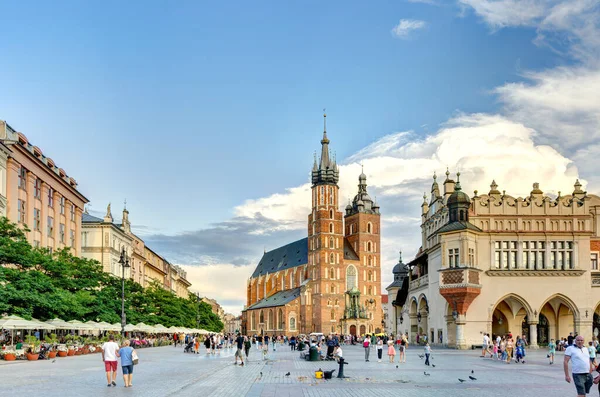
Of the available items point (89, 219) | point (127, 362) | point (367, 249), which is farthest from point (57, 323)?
point (367, 249)

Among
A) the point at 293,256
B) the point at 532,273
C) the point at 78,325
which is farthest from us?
the point at 293,256

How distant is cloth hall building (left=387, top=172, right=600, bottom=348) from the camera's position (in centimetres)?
6250

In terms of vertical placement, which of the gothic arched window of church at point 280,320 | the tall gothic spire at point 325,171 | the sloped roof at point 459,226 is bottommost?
the gothic arched window of church at point 280,320

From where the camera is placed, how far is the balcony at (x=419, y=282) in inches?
2809

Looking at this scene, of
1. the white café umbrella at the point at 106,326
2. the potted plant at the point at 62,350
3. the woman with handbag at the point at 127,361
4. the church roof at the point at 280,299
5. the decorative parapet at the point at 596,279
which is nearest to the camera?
the woman with handbag at the point at 127,361

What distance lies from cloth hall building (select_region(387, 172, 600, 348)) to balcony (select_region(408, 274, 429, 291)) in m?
5.43

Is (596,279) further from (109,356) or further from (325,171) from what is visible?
(325,171)

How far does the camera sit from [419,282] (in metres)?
74.9

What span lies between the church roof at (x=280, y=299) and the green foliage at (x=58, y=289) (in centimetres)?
8548

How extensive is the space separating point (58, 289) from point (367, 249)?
123 metres


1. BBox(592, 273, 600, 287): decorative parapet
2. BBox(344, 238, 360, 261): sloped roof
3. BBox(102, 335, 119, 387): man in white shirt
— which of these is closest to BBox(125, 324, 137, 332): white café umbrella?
BBox(592, 273, 600, 287): decorative parapet

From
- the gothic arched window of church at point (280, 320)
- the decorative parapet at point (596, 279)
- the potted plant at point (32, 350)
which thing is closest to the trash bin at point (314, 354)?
the potted plant at point (32, 350)

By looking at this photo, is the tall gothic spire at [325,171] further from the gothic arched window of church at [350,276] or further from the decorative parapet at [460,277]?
the decorative parapet at [460,277]

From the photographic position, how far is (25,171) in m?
60.1
